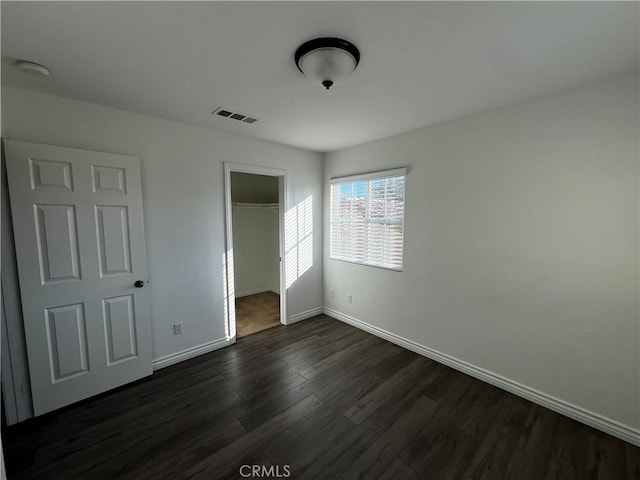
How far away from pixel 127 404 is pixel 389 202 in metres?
3.12

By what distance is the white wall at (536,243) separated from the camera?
68.8 inches

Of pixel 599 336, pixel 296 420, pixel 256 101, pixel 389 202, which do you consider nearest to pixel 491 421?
pixel 599 336

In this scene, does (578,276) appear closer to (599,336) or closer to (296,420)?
(599,336)

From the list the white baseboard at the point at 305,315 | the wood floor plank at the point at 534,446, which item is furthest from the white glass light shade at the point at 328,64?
the white baseboard at the point at 305,315

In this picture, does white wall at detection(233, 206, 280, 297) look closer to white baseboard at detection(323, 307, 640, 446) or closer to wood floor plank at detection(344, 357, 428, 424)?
white baseboard at detection(323, 307, 640, 446)

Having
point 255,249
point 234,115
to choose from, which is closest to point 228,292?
point 234,115

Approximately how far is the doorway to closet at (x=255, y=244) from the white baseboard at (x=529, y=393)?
1988 millimetres

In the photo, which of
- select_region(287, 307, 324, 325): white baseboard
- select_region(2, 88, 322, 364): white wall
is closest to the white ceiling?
select_region(2, 88, 322, 364): white wall

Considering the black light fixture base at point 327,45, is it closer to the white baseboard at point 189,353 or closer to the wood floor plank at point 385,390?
the wood floor plank at point 385,390

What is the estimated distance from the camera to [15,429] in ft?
6.02

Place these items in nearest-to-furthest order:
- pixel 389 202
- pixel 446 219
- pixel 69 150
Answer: pixel 69 150, pixel 446 219, pixel 389 202

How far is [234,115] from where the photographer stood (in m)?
2.37
